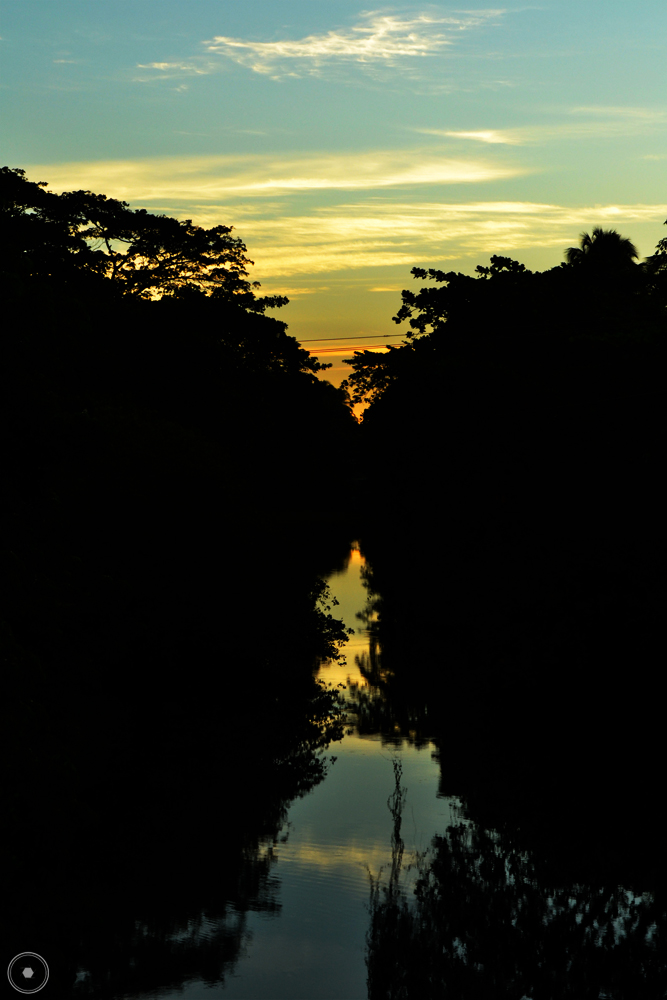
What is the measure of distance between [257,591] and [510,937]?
20.2 meters

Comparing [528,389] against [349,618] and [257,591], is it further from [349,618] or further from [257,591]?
[257,591]

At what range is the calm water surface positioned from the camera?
11.6 metres

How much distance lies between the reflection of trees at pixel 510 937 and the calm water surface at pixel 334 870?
0.44 metres

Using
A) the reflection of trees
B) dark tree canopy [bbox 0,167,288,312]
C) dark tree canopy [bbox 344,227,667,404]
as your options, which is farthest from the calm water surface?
dark tree canopy [bbox 0,167,288,312]

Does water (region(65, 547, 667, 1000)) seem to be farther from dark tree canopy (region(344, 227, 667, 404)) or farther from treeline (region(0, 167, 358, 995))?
dark tree canopy (region(344, 227, 667, 404))

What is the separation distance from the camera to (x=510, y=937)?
37.8 ft

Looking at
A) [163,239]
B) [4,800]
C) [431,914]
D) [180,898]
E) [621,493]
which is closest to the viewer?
[4,800]

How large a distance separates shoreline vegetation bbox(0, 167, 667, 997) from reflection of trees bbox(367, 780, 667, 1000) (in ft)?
1.63

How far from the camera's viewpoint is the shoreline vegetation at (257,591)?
10609 mm

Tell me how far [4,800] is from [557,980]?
593cm

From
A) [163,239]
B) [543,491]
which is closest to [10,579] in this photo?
[543,491]

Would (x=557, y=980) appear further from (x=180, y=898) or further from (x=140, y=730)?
(x=140, y=730)

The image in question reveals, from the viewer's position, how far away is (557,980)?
1055 centimetres

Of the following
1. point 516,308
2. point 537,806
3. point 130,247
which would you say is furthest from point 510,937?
point 130,247
